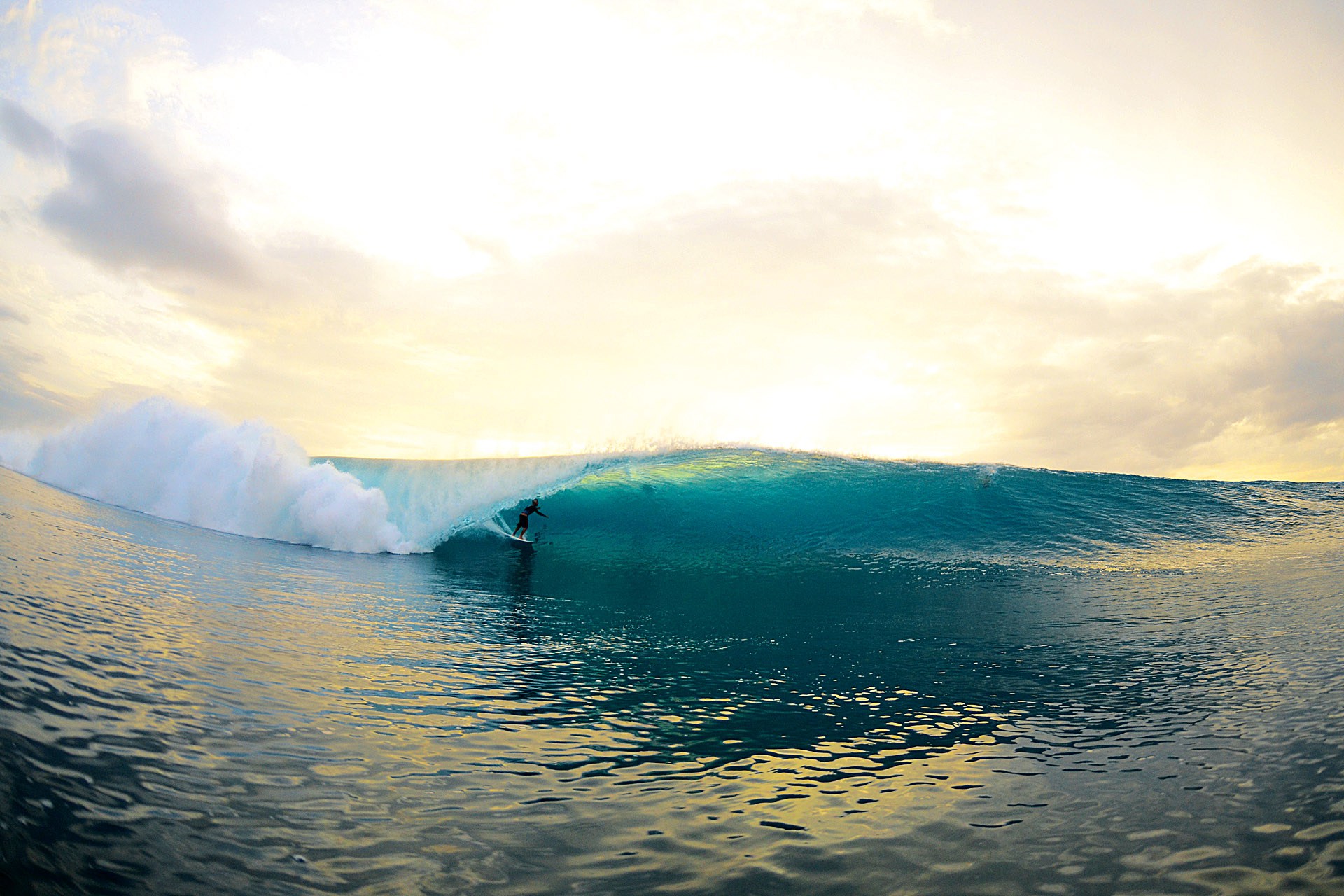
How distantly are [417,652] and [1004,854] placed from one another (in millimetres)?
4152

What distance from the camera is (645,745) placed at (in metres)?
3.65

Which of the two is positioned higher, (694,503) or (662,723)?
(694,503)

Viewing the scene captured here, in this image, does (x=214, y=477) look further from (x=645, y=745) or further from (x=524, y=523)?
(x=645, y=745)

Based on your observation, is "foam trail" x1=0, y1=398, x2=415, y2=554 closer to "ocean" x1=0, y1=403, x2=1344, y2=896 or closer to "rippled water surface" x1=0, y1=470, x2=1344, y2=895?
"ocean" x1=0, y1=403, x2=1344, y2=896

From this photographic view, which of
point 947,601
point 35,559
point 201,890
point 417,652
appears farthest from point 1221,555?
point 35,559

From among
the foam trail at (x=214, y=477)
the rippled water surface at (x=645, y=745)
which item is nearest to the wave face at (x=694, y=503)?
the foam trail at (x=214, y=477)

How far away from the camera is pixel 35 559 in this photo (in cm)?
618

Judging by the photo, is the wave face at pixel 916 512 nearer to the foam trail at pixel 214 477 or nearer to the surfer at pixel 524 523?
the surfer at pixel 524 523

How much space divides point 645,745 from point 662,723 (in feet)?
1.11

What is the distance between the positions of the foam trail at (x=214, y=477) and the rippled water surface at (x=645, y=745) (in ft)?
18.3

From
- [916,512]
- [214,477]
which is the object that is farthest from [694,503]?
[214,477]

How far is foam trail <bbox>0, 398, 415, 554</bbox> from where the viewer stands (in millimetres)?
12914

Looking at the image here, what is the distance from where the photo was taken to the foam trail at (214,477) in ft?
42.4

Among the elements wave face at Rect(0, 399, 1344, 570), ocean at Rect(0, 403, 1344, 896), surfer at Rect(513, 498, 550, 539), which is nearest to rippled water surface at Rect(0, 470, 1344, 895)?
ocean at Rect(0, 403, 1344, 896)
